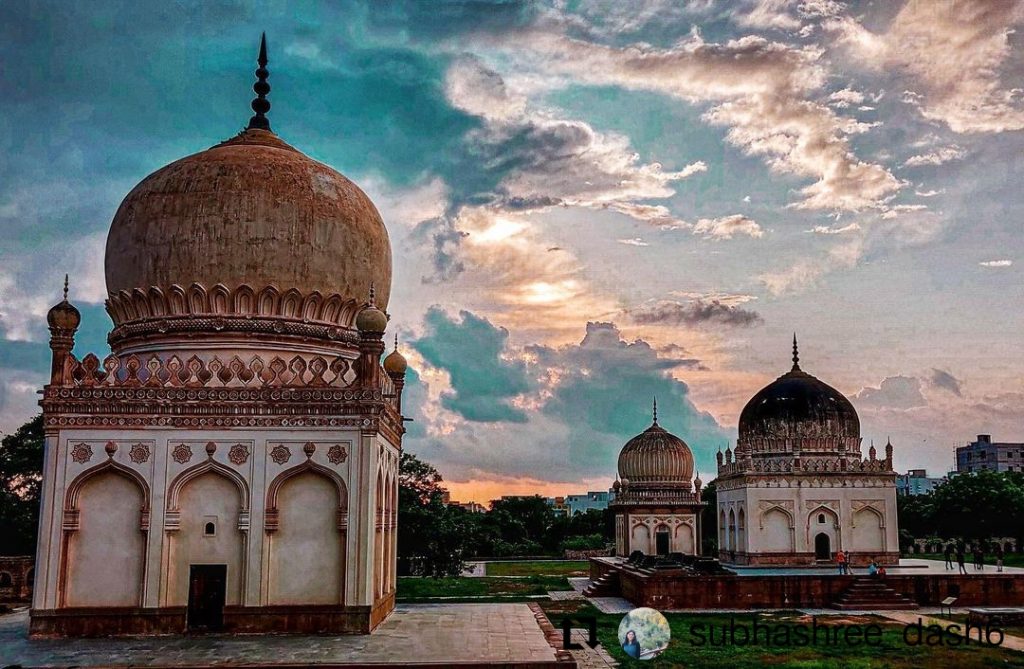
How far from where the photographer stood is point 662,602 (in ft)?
81.4

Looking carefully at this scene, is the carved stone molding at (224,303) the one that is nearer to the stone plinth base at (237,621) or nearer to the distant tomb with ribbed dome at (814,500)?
the stone plinth base at (237,621)

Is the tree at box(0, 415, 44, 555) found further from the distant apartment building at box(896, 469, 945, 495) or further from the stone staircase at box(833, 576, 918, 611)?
the distant apartment building at box(896, 469, 945, 495)

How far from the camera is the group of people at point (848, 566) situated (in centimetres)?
2629

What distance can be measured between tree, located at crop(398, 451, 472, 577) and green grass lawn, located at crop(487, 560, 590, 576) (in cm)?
387

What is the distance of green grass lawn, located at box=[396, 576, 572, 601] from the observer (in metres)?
26.8

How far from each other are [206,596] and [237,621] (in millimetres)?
710

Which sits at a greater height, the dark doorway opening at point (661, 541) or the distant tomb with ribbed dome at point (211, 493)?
the distant tomb with ribbed dome at point (211, 493)

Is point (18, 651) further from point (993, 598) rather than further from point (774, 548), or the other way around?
point (774, 548)

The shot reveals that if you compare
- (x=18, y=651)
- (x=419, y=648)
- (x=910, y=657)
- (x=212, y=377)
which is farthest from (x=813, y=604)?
(x=18, y=651)

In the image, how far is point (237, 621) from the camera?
15.9 metres

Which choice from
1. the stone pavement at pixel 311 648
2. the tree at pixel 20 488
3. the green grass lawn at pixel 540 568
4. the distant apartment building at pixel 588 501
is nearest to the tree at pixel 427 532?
the green grass lawn at pixel 540 568

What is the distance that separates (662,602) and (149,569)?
1333 cm

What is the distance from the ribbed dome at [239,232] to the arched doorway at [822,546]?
22234 mm

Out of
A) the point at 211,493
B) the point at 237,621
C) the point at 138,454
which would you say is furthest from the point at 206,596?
the point at 138,454
